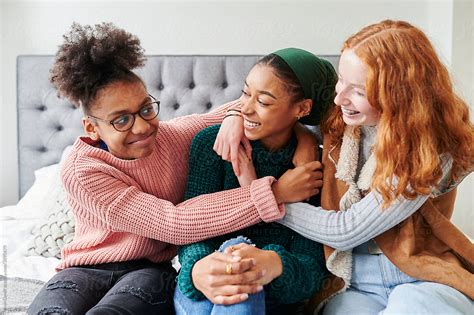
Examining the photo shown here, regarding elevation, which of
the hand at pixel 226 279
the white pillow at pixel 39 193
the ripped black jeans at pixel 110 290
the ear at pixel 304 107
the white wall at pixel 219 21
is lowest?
the white pillow at pixel 39 193

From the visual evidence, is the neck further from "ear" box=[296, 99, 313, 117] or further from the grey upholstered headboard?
the grey upholstered headboard

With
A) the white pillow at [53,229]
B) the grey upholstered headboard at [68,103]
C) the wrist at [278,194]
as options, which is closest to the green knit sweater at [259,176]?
the wrist at [278,194]

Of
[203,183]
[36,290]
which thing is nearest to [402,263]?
[203,183]

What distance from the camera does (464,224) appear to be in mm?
2750

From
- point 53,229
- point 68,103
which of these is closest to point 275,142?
point 53,229

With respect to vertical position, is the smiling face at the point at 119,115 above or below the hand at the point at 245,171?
above

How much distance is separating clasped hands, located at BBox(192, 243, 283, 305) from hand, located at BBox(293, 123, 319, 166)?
272mm

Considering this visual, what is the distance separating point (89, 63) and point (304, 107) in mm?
542

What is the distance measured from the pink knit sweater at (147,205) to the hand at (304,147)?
10cm

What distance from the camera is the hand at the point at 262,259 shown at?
126 cm

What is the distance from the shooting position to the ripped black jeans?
129 centimetres

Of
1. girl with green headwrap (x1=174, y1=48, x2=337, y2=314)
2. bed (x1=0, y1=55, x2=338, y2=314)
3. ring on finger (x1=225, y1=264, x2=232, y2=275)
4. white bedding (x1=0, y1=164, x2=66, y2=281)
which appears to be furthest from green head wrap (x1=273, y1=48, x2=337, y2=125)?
bed (x1=0, y1=55, x2=338, y2=314)

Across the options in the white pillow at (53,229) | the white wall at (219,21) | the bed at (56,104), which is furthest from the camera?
the white wall at (219,21)

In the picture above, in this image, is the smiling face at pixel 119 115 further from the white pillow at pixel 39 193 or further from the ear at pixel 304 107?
the white pillow at pixel 39 193
